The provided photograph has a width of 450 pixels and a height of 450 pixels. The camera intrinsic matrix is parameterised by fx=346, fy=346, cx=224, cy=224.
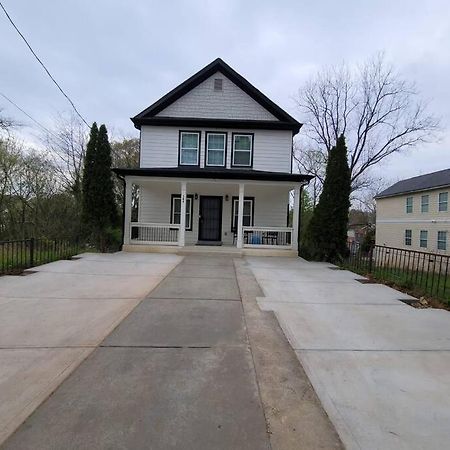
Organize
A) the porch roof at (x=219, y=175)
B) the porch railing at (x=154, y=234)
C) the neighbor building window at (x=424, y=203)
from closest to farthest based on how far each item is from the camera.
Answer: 1. the porch roof at (x=219, y=175)
2. the porch railing at (x=154, y=234)
3. the neighbor building window at (x=424, y=203)

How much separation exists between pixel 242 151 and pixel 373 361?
43.1 ft

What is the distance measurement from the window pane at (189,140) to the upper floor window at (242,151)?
177 centimetres

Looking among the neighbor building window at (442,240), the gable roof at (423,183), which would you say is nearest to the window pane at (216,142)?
the gable roof at (423,183)

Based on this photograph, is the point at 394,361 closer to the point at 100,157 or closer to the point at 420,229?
the point at 100,157

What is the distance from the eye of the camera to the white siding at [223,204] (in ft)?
51.2

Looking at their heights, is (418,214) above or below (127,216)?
above

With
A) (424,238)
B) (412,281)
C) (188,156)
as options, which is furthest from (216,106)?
(424,238)

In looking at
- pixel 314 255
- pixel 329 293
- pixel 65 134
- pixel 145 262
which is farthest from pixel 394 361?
pixel 65 134

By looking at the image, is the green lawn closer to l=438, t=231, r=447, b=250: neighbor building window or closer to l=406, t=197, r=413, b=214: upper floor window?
l=438, t=231, r=447, b=250: neighbor building window

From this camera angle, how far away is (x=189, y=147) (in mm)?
15680

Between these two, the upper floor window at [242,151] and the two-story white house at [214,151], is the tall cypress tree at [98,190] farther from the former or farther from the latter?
the upper floor window at [242,151]

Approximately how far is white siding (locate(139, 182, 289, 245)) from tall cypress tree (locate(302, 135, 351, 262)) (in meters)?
3.18

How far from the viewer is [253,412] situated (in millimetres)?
2432

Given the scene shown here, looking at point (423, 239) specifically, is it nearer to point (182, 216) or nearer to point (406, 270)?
point (406, 270)
